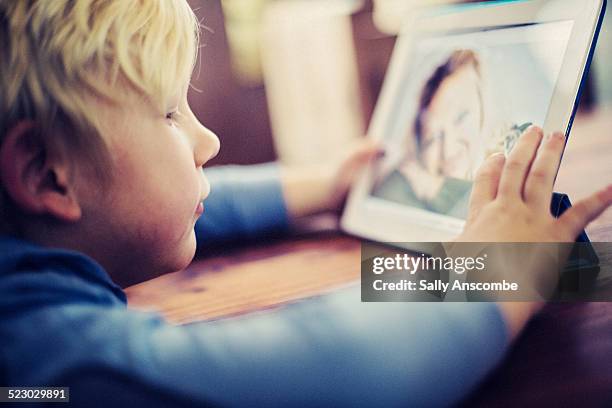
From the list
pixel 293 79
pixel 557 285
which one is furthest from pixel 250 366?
pixel 293 79

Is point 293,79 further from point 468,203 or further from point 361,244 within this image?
point 468,203

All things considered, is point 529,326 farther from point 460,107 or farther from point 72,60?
point 72,60

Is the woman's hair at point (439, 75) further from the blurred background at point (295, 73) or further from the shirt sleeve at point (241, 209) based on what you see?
→ the blurred background at point (295, 73)

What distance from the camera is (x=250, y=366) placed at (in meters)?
0.30

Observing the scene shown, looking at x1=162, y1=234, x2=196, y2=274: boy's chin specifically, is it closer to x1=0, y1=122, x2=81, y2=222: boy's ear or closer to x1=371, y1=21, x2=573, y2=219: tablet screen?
x1=0, y1=122, x2=81, y2=222: boy's ear

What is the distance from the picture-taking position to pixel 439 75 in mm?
549

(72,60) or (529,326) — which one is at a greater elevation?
(72,60)

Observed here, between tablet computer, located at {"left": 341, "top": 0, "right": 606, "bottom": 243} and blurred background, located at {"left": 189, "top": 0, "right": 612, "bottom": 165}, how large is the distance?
27 centimetres

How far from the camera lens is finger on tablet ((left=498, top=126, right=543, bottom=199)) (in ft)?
1.25

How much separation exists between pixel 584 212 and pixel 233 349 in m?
0.23

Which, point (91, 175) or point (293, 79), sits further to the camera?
point (293, 79)

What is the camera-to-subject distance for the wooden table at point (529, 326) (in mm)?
316

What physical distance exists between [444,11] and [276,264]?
0.29 m

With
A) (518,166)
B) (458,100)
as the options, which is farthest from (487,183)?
(458,100)
